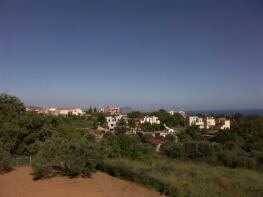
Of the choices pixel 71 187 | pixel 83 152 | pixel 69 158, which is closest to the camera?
pixel 71 187

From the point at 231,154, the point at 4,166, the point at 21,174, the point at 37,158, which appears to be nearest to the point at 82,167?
the point at 37,158

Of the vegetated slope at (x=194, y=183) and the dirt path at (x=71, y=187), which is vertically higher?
the vegetated slope at (x=194, y=183)

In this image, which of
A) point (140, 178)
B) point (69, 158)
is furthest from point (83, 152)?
point (140, 178)

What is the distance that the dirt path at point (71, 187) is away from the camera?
1155cm

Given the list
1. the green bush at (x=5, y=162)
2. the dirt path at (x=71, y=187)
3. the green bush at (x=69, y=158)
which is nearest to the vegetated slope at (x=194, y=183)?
the dirt path at (x=71, y=187)

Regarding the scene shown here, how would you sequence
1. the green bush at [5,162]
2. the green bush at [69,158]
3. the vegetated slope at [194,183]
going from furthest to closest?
the green bush at [5,162] < the green bush at [69,158] < the vegetated slope at [194,183]

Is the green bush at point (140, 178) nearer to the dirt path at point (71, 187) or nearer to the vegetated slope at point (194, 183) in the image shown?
the vegetated slope at point (194, 183)

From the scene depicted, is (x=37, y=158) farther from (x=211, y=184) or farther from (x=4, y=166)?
(x=211, y=184)

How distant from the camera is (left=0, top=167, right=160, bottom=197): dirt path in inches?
455

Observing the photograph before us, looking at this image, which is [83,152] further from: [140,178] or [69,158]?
[140,178]

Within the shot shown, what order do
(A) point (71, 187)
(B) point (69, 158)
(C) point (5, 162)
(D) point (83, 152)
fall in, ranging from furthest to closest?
(C) point (5, 162) → (D) point (83, 152) → (B) point (69, 158) → (A) point (71, 187)

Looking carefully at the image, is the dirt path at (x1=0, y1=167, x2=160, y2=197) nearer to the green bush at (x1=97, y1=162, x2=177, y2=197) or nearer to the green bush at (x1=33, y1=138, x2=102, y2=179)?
the green bush at (x1=97, y1=162, x2=177, y2=197)

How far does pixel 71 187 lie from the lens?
12836mm

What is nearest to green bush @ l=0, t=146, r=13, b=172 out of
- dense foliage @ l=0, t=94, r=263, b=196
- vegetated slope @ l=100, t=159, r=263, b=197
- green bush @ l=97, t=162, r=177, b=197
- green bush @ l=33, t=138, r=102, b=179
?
dense foliage @ l=0, t=94, r=263, b=196
